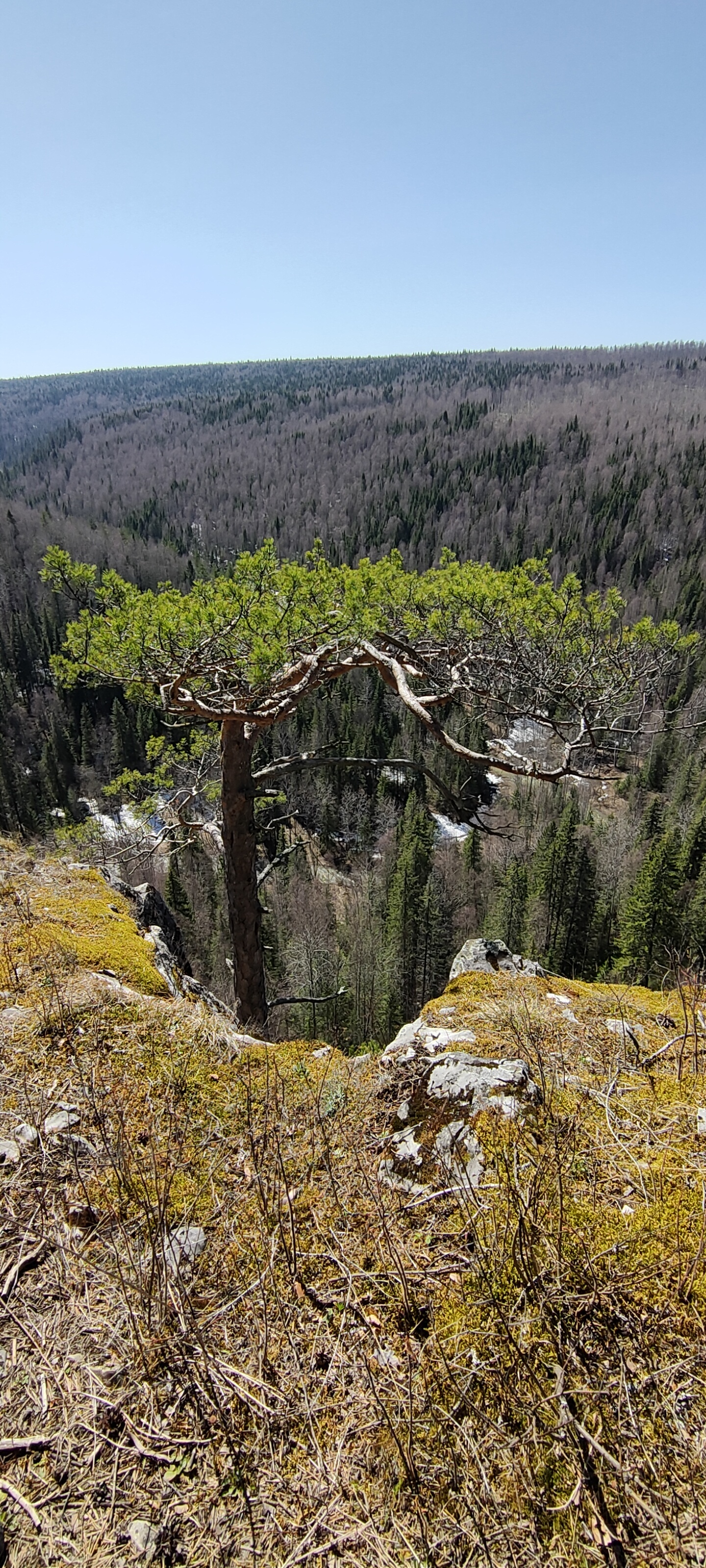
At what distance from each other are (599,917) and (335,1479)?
4872cm

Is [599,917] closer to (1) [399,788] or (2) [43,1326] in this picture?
(1) [399,788]

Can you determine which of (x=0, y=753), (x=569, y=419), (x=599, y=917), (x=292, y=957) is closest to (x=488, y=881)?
(x=599, y=917)

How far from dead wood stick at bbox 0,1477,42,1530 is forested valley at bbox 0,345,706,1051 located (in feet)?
9.84

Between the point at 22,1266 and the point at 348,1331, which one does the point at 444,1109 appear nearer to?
the point at 348,1331

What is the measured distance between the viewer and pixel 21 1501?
1500 millimetres

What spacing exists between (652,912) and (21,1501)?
3693 centimetres

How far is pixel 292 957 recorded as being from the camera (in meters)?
37.7

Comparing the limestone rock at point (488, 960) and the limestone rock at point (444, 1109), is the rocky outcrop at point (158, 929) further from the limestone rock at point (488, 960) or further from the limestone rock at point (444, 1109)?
the limestone rock at point (488, 960)

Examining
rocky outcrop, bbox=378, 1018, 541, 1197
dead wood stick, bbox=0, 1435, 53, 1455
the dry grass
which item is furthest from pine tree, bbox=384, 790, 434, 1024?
dead wood stick, bbox=0, 1435, 53, 1455

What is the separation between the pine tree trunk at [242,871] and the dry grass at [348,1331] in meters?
3.43

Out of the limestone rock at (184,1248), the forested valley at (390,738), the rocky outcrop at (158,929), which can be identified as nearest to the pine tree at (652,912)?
the forested valley at (390,738)

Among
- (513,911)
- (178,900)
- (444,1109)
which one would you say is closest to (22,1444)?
(444,1109)

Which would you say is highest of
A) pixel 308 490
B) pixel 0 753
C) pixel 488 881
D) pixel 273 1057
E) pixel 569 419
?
pixel 569 419

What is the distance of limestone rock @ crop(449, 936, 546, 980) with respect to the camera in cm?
607
